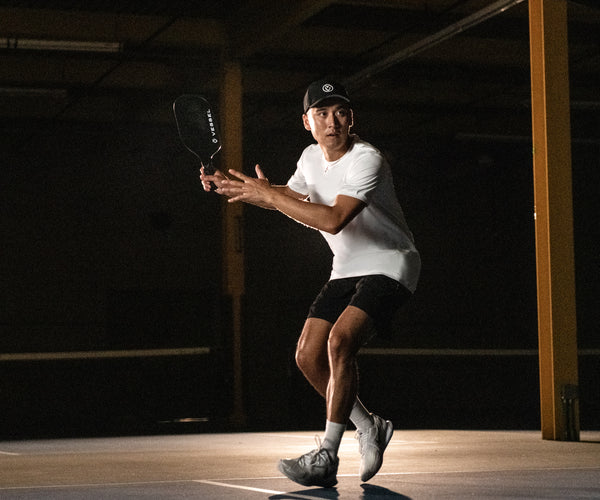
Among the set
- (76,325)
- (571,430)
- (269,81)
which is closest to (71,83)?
(269,81)

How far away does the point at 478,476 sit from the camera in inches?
224

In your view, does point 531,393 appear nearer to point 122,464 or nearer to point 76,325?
point 76,325

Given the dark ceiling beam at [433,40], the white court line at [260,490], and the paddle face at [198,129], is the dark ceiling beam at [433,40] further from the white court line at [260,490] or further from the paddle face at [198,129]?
the white court line at [260,490]

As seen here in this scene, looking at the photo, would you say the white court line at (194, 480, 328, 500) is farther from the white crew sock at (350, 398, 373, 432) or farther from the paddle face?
the paddle face

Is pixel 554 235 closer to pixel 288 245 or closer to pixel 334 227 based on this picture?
pixel 334 227

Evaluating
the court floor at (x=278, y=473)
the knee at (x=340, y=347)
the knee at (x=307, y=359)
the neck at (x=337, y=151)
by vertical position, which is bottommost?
the court floor at (x=278, y=473)

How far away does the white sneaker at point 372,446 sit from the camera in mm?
5258

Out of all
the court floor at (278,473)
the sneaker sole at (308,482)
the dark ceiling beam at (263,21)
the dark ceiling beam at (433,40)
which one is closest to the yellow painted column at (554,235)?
the court floor at (278,473)

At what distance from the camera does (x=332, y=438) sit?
5133mm

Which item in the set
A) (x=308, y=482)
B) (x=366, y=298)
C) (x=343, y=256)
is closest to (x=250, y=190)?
(x=343, y=256)

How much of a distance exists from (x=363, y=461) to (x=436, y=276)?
58.7 feet

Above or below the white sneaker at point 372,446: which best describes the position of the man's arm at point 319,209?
above

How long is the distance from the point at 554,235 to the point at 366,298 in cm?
399

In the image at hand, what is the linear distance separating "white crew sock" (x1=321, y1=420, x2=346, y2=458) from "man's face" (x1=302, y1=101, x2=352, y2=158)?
1255mm
